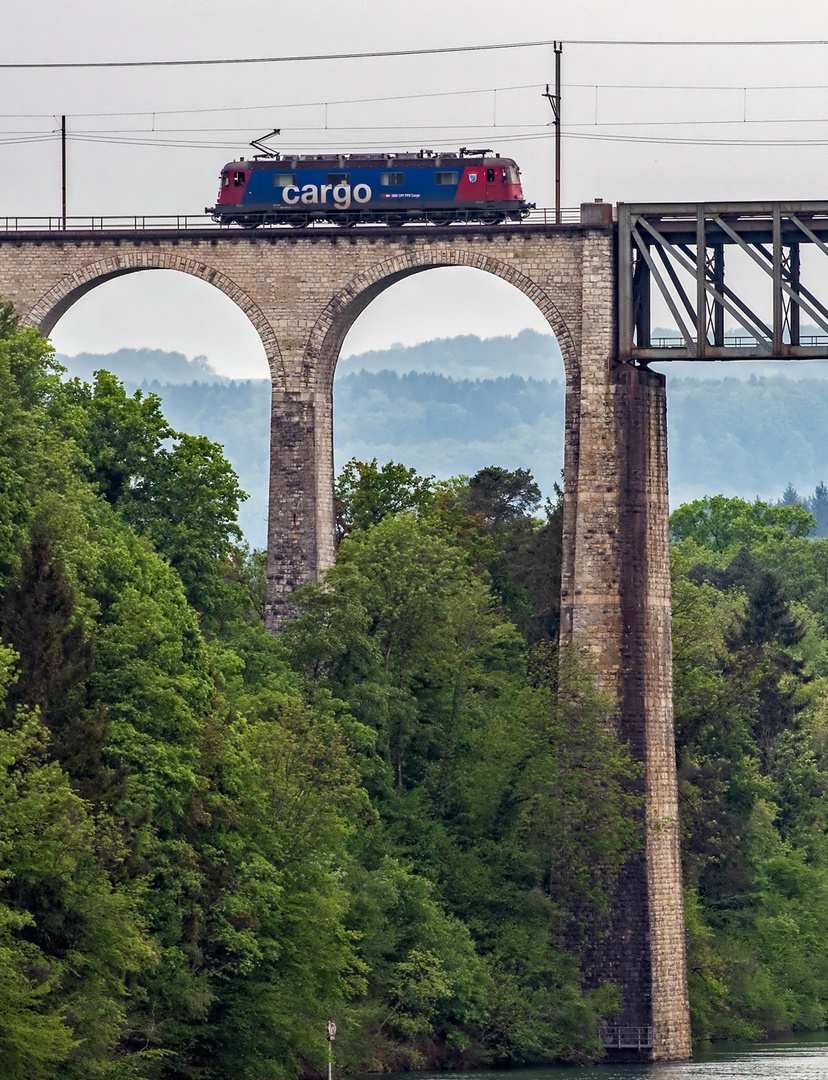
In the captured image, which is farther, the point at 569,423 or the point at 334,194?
the point at 334,194

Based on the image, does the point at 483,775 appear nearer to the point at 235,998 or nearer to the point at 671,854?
the point at 671,854

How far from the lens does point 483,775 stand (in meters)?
70.2

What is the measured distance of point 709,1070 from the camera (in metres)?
63.3

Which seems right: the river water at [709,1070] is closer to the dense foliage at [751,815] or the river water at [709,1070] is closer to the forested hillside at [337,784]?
the forested hillside at [337,784]

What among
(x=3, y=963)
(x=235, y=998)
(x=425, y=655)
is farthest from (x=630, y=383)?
(x=3, y=963)

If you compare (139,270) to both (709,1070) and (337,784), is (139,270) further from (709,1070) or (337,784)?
(709,1070)

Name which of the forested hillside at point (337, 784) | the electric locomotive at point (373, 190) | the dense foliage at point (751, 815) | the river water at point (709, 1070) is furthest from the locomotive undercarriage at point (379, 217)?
the river water at point (709, 1070)

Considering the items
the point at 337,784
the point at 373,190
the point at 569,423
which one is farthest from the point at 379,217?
the point at 337,784

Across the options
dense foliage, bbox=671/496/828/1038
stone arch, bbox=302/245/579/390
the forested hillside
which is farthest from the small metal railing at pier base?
stone arch, bbox=302/245/579/390

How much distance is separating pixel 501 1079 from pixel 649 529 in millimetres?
14867

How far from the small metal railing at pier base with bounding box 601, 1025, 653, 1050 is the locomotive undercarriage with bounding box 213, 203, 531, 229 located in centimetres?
2146

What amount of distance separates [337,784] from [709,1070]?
37.1 ft

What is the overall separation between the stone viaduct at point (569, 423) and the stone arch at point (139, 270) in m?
0.04

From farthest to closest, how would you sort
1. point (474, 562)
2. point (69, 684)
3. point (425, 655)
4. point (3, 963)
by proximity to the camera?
point (474, 562) < point (425, 655) < point (69, 684) < point (3, 963)
